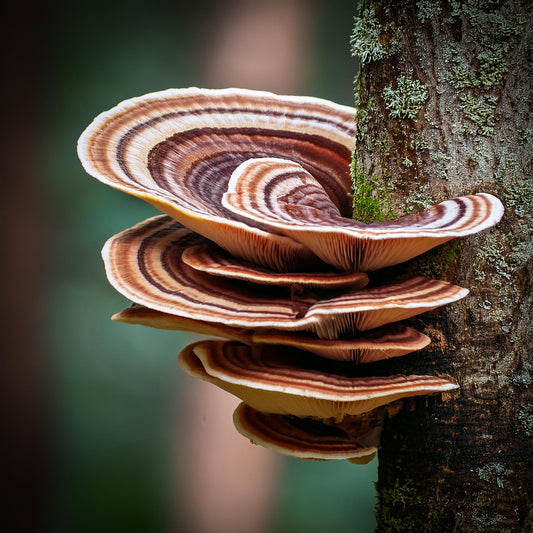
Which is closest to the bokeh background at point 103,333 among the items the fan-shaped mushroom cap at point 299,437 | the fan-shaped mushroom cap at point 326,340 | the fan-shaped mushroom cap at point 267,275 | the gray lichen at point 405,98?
the fan-shaped mushroom cap at point 299,437

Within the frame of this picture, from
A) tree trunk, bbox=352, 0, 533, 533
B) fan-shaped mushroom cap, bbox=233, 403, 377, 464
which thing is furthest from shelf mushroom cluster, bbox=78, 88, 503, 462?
tree trunk, bbox=352, 0, 533, 533

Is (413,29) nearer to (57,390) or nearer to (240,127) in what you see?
(240,127)

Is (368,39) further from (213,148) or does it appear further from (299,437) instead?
(299,437)

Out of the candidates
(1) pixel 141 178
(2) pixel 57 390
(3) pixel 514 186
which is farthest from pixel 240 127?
(2) pixel 57 390

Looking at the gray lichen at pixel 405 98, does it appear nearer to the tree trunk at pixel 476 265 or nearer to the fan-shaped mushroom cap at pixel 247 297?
the tree trunk at pixel 476 265

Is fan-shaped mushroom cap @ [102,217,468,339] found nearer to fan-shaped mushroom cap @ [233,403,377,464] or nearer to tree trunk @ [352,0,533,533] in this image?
tree trunk @ [352,0,533,533]

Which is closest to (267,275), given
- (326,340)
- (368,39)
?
(326,340)
